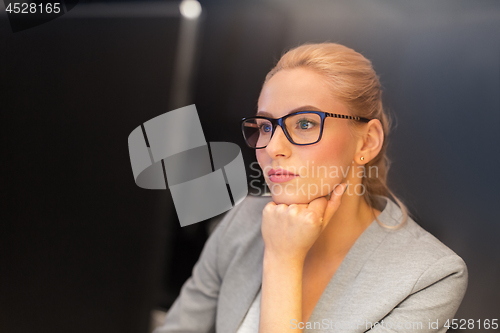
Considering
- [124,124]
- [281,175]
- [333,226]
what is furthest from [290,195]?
[124,124]

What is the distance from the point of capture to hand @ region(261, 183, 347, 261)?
61 cm

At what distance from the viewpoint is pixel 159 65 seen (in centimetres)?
76

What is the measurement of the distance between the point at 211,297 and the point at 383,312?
42 cm

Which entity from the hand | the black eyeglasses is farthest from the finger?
the black eyeglasses

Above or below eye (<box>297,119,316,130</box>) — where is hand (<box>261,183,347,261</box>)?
below

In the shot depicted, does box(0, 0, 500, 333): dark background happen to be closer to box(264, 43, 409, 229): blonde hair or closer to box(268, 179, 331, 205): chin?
box(264, 43, 409, 229): blonde hair

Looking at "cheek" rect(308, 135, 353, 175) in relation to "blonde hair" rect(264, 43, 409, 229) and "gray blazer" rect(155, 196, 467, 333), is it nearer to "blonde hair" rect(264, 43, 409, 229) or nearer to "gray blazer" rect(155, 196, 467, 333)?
"blonde hair" rect(264, 43, 409, 229)

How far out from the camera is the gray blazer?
59cm

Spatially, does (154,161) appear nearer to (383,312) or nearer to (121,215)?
(121,215)

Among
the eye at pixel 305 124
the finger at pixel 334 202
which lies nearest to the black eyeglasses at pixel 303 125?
the eye at pixel 305 124

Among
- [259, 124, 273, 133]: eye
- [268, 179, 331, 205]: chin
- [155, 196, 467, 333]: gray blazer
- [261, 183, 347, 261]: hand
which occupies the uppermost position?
[259, 124, 273, 133]: eye

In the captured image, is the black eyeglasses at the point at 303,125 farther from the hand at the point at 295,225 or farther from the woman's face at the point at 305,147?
the hand at the point at 295,225

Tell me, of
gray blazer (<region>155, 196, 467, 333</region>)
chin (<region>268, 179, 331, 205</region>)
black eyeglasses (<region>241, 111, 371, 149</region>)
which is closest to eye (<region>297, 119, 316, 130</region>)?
black eyeglasses (<region>241, 111, 371, 149</region>)

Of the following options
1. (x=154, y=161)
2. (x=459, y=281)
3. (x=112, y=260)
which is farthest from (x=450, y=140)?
(x=112, y=260)
